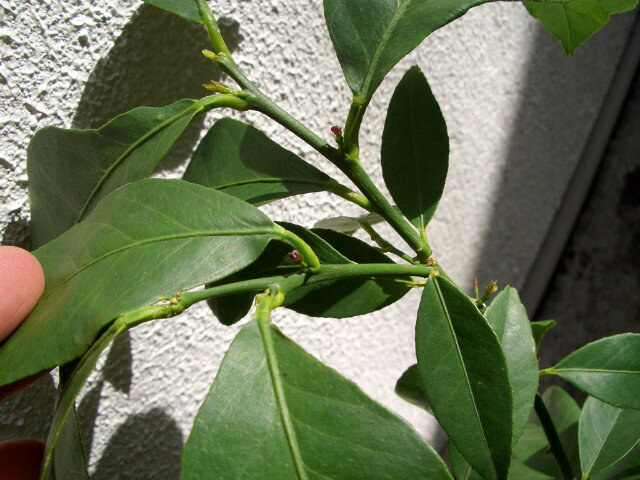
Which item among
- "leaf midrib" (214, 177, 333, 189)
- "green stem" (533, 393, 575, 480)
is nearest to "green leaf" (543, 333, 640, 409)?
"green stem" (533, 393, 575, 480)

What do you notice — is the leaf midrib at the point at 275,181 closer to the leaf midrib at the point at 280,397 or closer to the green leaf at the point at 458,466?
the leaf midrib at the point at 280,397

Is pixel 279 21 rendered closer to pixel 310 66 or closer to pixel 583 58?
pixel 310 66

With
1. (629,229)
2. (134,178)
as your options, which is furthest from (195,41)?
(629,229)

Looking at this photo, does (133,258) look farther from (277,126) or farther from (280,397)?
(277,126)

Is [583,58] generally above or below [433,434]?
above

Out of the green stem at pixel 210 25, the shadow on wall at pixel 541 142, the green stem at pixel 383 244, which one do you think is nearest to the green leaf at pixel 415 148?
the green stem at pixel 383 244

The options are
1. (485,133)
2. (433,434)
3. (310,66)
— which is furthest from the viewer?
(433,434)
